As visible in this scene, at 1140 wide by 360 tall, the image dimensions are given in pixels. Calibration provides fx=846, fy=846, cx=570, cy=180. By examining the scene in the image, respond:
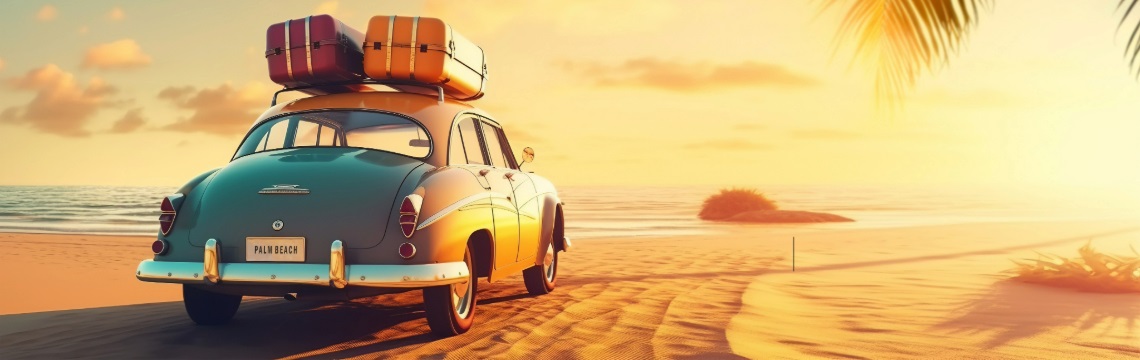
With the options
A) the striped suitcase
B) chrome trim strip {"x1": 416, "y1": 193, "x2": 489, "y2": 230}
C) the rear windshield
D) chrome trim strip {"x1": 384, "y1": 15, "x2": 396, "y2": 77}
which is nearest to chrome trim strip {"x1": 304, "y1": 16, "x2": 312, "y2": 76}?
the striped suitcase

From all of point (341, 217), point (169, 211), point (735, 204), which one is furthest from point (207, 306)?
point (735, 204)

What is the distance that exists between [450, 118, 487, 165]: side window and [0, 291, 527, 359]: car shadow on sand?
1.36m

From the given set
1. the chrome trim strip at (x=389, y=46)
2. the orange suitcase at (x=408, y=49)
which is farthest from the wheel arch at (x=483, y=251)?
the chrome trim strip at (x=389, y=46)

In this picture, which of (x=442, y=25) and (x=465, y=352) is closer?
(x=465, y=352)

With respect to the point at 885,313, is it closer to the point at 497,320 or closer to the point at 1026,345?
the point at 1026,345

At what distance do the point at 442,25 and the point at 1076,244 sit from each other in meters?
15.1

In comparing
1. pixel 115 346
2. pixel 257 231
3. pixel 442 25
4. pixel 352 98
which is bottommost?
pixel 115 346

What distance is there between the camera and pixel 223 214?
563 centimetres

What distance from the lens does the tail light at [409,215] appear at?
5.40 meters

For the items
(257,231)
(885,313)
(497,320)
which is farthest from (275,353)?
(885,313)

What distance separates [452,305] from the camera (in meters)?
5.94

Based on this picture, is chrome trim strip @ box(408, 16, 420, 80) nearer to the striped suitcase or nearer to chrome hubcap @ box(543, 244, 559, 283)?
the striped suitcase

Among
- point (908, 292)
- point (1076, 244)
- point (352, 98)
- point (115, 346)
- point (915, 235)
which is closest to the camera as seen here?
point (115, 346)

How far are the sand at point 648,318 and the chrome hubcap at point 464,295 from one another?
206mm
